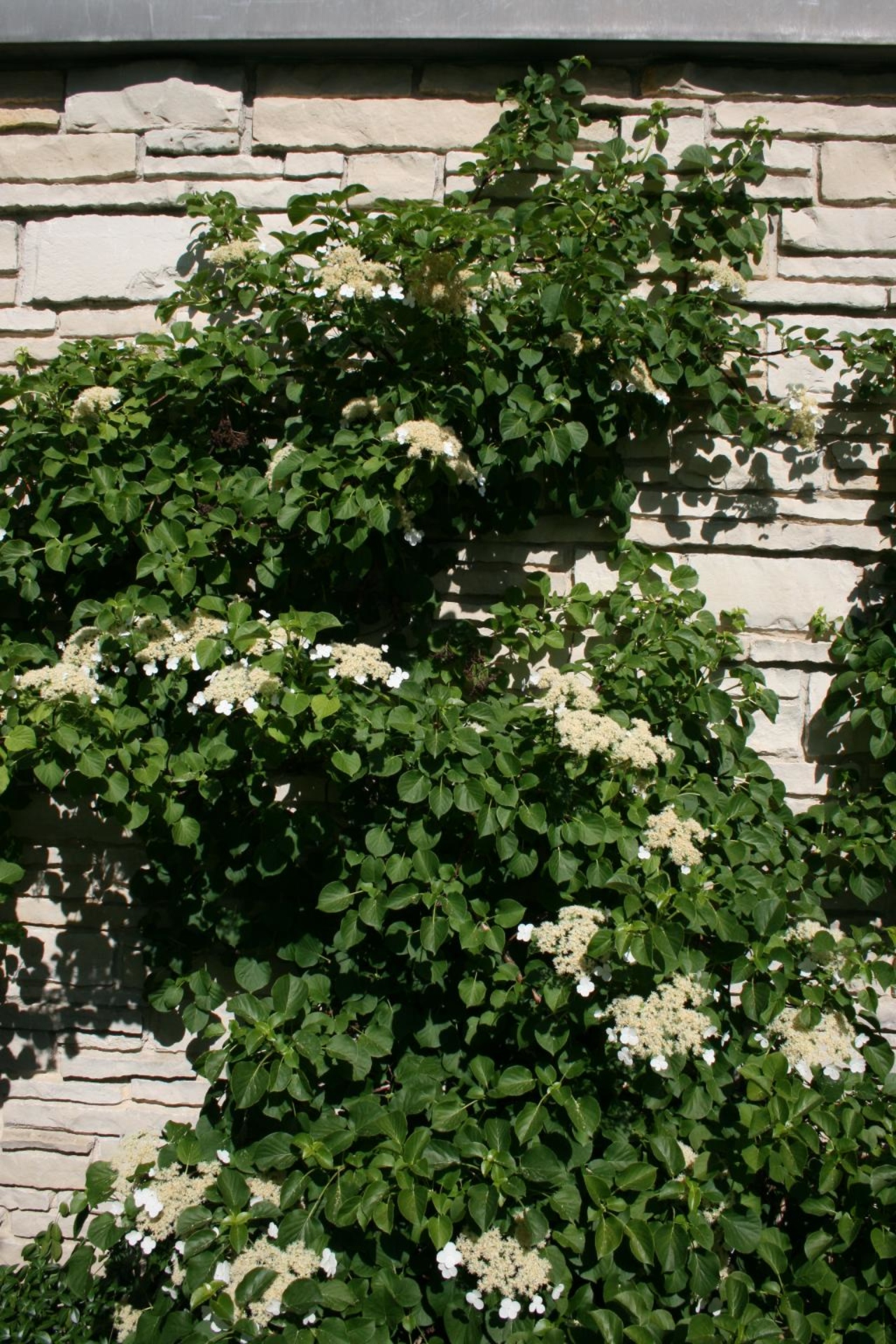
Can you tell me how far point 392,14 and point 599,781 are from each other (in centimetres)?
170

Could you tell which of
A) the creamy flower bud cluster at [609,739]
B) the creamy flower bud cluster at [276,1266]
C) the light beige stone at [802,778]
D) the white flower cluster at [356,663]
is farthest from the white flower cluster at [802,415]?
the creamy flower bud cluster at [276,1266]

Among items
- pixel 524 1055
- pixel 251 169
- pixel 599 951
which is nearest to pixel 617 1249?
pixel 524 1055

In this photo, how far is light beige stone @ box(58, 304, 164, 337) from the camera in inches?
92.3

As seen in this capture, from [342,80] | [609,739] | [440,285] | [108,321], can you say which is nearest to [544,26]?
[342,80]

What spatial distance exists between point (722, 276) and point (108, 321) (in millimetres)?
1403

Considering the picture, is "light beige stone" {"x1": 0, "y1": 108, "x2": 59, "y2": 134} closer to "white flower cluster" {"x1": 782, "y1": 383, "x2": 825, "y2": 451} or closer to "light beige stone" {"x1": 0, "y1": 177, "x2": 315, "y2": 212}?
"light beige stone" {"x1": 0, "y1": 177, "x2": 315, "y2": 212}

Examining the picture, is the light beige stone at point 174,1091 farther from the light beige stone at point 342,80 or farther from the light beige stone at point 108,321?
the light beige stone at point 342,80

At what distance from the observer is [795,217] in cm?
225

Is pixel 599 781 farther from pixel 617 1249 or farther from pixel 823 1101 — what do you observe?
pixel 617 1249

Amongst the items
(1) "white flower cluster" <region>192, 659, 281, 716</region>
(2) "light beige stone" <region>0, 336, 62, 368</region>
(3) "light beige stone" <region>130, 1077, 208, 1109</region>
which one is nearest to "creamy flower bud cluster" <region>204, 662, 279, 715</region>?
(1) "white flower cluster" <region>192, 659, 281, 716</region>

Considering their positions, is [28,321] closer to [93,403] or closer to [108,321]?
[108,321]

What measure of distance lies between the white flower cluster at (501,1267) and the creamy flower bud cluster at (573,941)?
16.0 inches

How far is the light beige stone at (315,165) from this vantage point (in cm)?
228

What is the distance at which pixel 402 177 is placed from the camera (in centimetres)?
226
